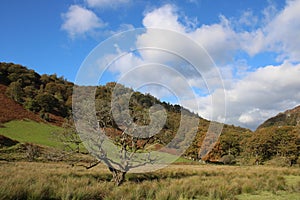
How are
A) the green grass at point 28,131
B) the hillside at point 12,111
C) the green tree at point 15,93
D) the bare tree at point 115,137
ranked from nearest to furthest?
the bare tree at point 115,137
the green grass at point 28,131
the hillside at point 12,111
the green tree at point 15,93

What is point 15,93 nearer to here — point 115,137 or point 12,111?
point 12,111

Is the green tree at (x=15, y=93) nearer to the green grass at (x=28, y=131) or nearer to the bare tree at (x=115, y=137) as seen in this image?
the green grass at (x=28, y=131)

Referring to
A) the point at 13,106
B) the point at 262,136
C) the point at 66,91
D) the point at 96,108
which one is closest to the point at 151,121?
the point at 96,108

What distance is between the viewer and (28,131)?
5241 cm

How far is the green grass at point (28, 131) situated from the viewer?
46.5m

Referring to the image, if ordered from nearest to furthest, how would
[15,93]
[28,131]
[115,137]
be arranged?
1. [115,137]
2. [28,131]
3. [15,93]

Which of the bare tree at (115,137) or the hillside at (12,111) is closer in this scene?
the bare tree at (115,137)

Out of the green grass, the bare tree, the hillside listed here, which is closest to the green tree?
the hillside

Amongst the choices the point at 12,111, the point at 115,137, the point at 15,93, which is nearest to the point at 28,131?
the point at 12,111

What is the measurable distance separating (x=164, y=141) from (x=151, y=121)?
49.4 inches

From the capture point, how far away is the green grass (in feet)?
153

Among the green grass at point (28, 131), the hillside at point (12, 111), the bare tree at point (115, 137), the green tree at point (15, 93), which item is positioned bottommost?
the bare tree at point (115, 137)

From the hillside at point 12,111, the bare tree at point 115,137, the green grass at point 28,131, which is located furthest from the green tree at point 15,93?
the bare tree at point 115,137

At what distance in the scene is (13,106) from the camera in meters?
64.0
